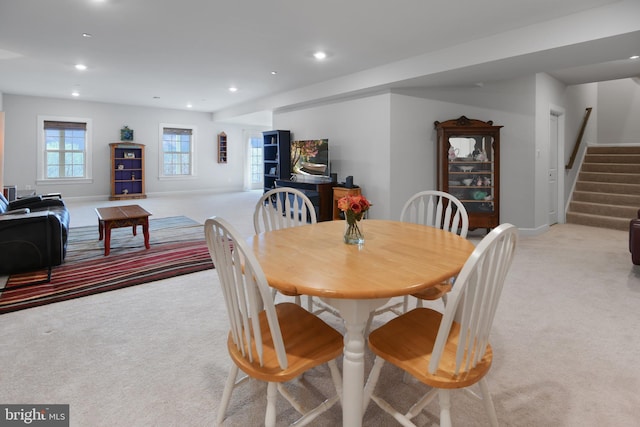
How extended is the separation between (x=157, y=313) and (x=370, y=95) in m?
4.54

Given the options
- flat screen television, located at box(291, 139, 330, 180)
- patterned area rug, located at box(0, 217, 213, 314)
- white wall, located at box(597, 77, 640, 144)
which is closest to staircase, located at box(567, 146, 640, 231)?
white wall, located at box(597, 77, 640, 144)

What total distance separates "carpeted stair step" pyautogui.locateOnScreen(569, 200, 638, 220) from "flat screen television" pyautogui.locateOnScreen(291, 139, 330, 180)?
14.7 ft

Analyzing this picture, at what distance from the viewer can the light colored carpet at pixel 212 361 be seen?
1.57m

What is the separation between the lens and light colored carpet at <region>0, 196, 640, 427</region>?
157cm

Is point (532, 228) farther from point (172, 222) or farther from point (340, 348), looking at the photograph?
point (172, 222)

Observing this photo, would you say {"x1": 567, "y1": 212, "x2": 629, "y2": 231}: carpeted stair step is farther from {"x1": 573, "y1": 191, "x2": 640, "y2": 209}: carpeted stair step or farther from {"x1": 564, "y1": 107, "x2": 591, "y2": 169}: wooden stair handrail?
{"x1": 564, "y1": 107, "x2": 591, "y2": 169}: wooden stair handrail

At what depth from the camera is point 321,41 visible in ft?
14.0

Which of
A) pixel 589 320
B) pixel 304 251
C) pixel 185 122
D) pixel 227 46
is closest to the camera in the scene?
pixel 304 251

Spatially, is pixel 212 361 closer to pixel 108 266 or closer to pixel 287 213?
pixel 287 213

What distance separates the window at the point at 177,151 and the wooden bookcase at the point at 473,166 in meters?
7.70

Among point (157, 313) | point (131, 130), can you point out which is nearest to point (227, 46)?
point (157, 313)

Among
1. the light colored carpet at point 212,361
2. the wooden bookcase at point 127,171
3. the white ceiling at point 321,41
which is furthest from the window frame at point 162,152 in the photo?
the light colored carpet at point 212,361

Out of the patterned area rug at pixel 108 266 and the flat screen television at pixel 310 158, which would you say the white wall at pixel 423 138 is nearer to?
the flat screen television at pixel 310 158

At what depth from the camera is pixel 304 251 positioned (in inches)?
64.3
